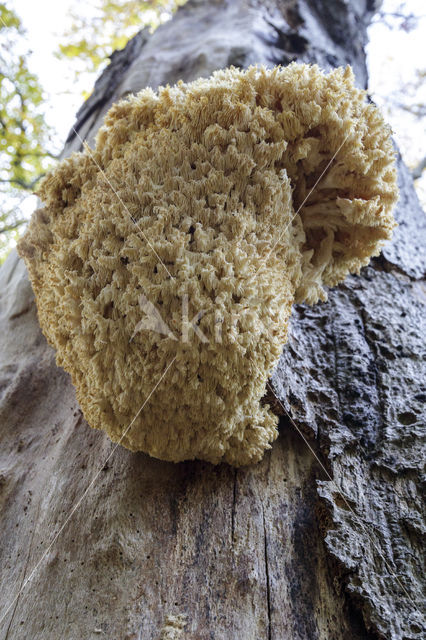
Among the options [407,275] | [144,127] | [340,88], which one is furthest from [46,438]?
[407,275]

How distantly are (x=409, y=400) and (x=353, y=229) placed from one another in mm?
800

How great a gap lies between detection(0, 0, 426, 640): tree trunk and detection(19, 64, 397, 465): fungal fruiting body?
19 centimetres

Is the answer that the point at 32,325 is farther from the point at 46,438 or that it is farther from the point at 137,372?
the point at 137,372

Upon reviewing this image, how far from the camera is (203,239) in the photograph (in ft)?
5.02

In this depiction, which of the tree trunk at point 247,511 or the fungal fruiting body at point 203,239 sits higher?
the fungal fruiting body at point 203,239

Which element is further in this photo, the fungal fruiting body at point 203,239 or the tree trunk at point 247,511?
the fungal fruiting body at point 203,239

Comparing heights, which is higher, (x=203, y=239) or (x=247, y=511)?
(x=203, y=239)

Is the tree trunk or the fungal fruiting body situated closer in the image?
the tree trunk

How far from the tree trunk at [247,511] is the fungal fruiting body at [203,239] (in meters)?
0.19

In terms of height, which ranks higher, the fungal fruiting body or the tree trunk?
the fungal fruiting body

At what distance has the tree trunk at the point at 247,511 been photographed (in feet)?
4.52

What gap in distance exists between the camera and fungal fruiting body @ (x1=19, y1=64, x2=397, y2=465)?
150cm

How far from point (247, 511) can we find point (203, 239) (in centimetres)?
102

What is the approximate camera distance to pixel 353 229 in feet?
6.30
